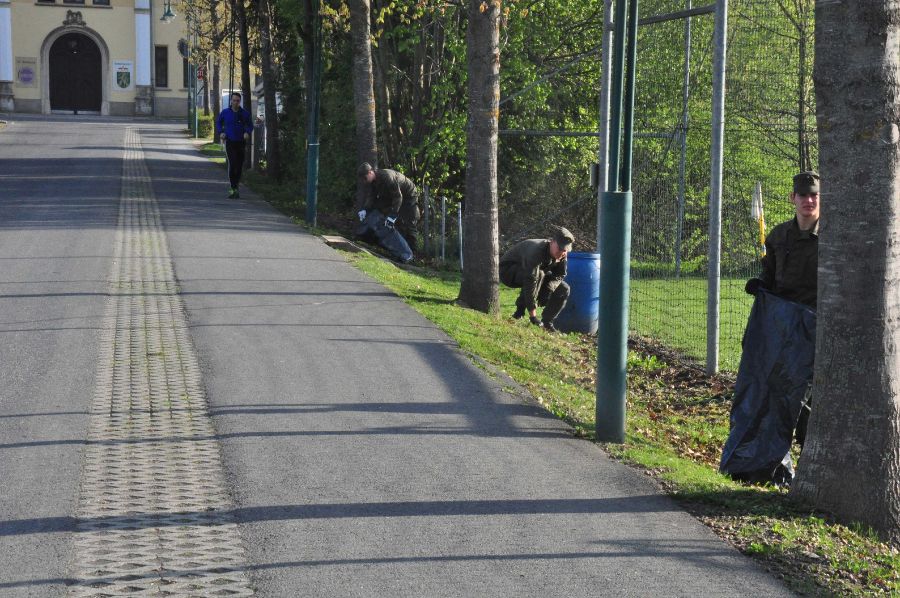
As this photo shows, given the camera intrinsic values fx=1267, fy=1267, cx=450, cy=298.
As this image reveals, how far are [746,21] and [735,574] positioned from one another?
33.8 ft

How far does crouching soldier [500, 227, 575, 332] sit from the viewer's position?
13820 mm

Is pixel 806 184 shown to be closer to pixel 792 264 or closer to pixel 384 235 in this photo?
pixel 792 264

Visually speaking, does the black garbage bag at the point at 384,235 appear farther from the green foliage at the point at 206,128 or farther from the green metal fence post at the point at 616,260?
the green foliage at the point at 206,128

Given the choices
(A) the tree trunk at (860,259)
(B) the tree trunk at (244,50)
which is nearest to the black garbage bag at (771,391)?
(A) the tree trunk at (860,259)

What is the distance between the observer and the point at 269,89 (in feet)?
95.0

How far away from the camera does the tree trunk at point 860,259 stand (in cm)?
615

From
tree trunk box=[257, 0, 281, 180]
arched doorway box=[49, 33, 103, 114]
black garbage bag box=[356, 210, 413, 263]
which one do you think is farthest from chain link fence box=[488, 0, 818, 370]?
arched doorway box=[49, 33, 103, 114]

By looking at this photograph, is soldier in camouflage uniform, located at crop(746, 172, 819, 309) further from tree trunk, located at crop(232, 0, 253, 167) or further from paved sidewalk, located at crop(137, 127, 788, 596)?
tree trunk, located at crop(232, 0, 253, 167)

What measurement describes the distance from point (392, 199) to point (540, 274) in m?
5.76

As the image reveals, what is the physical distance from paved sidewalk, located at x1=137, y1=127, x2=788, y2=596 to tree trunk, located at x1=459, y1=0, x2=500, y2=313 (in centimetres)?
196

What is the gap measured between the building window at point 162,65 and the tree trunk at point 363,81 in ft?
165

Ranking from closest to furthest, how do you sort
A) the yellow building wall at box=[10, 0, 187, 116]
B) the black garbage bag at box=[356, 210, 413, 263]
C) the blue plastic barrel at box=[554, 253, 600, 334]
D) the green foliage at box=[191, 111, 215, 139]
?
the blue plastic barrel at box=[554, 253, 600, 334]
the black garbage bag at box=[356, 210, 413, 263]
the green foliage at box=[191, 111, 215, 139]
the yellow building wall at box=[10, 0, 187, 116]

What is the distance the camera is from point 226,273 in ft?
46.5

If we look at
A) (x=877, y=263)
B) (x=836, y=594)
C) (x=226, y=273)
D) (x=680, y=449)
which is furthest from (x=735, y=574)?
(x=226, y=273)
